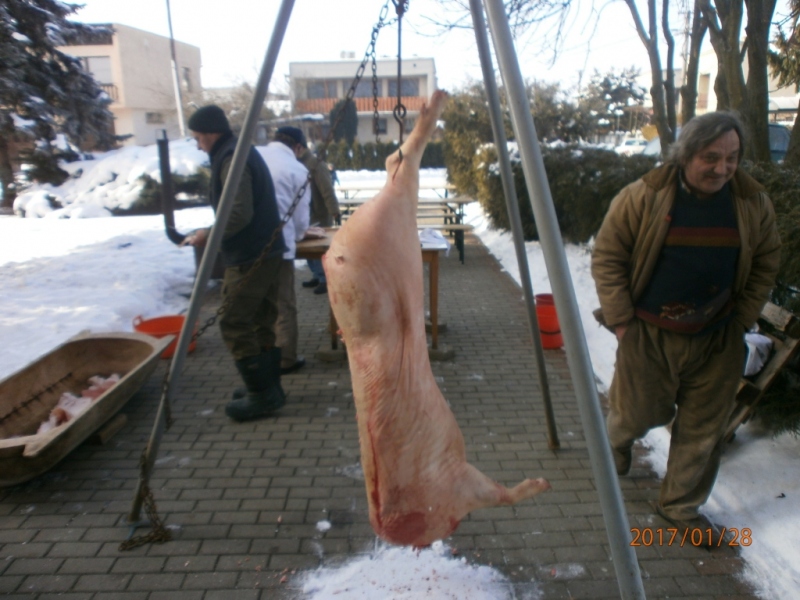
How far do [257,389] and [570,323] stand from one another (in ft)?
9.81

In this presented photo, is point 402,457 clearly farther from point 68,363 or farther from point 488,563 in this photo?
point 68,363

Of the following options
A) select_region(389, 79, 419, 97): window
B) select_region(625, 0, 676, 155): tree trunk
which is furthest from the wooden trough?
select_region(625, 0, 676, 155): tree trunk

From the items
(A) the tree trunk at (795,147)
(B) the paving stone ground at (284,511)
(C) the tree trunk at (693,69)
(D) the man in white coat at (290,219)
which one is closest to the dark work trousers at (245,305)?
(D) the man in white coat at (290,219)

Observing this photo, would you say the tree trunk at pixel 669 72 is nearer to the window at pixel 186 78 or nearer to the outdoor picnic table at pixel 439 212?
the outdoor picnic table at pixel 439 212

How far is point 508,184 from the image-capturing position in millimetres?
2863

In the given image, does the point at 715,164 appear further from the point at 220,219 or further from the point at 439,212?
the point at 439,212

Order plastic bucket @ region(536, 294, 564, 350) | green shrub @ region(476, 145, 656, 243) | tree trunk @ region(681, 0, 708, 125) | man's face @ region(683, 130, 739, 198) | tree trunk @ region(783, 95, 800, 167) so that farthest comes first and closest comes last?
green shrub @ region(476, 145, 656, 243) < tree trunk @ region(681, 0, 708, 125) < tree trunk @ region(783, 95, 800, 167) < plastic bucket @ region(536, 294, 564, 350) < man's face @ region(683, 130, 739, 198)

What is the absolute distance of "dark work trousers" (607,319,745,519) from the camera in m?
2.58

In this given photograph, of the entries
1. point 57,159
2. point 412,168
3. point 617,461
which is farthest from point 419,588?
point 57,159

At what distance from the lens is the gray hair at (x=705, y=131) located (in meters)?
2.26

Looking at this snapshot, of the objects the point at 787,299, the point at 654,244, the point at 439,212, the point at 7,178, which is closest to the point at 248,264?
the point at 654,244

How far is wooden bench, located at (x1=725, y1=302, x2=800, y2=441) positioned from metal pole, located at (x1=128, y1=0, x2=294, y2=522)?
9.06 ft
